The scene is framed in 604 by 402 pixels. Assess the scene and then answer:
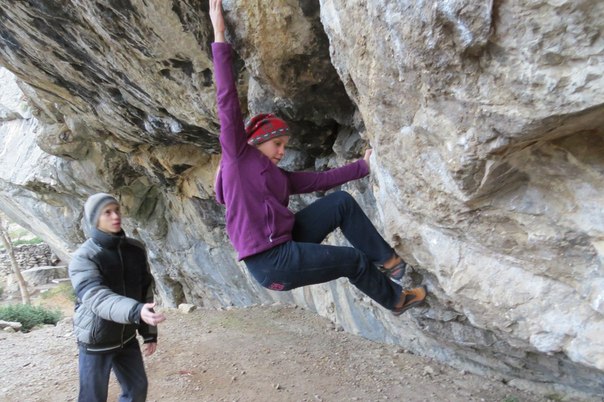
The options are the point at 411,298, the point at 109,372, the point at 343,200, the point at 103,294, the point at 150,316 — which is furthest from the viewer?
the point at 411,298

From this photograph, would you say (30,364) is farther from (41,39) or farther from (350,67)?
→ (350,67)

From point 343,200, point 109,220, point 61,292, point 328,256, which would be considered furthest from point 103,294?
point 61,292

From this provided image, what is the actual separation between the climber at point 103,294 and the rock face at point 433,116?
1.80 metres

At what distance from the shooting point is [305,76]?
4172 mm

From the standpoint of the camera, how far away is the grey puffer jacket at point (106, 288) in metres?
2.91

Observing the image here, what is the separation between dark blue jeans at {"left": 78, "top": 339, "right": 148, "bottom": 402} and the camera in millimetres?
3250

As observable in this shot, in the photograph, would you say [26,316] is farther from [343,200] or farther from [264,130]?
[343,200]

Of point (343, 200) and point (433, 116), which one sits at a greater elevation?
point (433, 116)

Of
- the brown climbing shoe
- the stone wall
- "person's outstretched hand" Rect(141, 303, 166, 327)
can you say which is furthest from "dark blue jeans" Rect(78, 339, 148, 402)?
the stone wall

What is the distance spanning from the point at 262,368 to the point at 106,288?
2878 millimetres

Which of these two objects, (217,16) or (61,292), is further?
(61,292)

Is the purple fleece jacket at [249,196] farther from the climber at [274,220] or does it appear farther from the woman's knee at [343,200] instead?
the woman's knee at [343,200]

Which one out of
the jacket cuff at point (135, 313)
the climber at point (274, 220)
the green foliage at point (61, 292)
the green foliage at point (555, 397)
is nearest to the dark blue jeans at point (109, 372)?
the jacket cuff at point (135, 313)

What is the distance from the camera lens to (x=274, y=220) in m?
3.36
